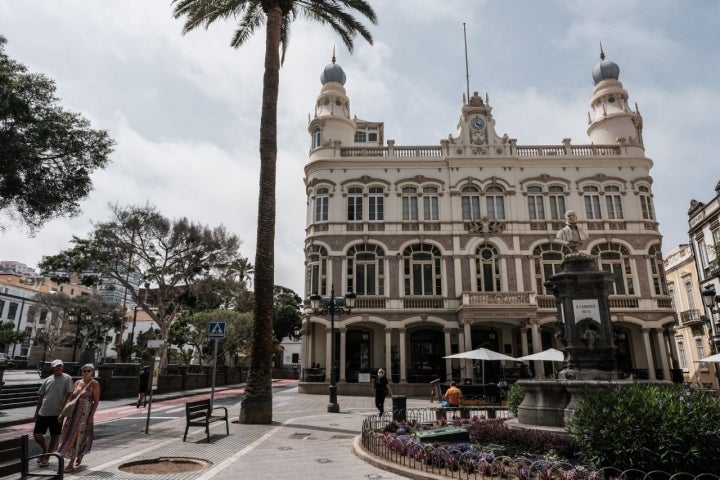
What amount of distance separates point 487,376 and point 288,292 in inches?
1665

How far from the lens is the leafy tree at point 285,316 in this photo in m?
61.2

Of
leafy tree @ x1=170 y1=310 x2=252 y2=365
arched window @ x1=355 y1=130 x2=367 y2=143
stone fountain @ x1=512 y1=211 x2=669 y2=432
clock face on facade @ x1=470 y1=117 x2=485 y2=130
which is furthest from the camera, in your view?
arched window @ x1=355 y1=130 x2=367 y2=143

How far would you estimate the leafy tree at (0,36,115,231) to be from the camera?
1652 centimetres

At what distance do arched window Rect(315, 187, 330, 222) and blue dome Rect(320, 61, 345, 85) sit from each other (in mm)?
9717

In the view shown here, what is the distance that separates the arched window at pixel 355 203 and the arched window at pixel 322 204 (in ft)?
4.98

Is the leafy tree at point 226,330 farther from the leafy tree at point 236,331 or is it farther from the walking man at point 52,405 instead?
the walking man at point 52,405

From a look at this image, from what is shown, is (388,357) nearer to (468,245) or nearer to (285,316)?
(468,245)

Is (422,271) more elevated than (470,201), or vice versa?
(470,201)

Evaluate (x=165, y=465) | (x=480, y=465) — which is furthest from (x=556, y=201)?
(x=165, y=465)

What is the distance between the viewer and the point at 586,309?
466 inches

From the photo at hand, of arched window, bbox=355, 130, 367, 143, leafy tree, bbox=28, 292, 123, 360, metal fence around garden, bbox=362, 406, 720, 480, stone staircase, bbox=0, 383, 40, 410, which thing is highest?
arched window, bbox=355, 130, 367, 143

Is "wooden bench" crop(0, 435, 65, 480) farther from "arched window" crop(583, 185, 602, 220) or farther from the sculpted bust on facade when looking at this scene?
"arched window" crop(583, 185, 602, 220)

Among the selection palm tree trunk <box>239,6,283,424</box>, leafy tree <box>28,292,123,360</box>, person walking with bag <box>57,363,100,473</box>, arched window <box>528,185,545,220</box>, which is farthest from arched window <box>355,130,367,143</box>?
person walking with bag <box>57,363,100,473</box>

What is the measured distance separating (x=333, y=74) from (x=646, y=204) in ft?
79.7
